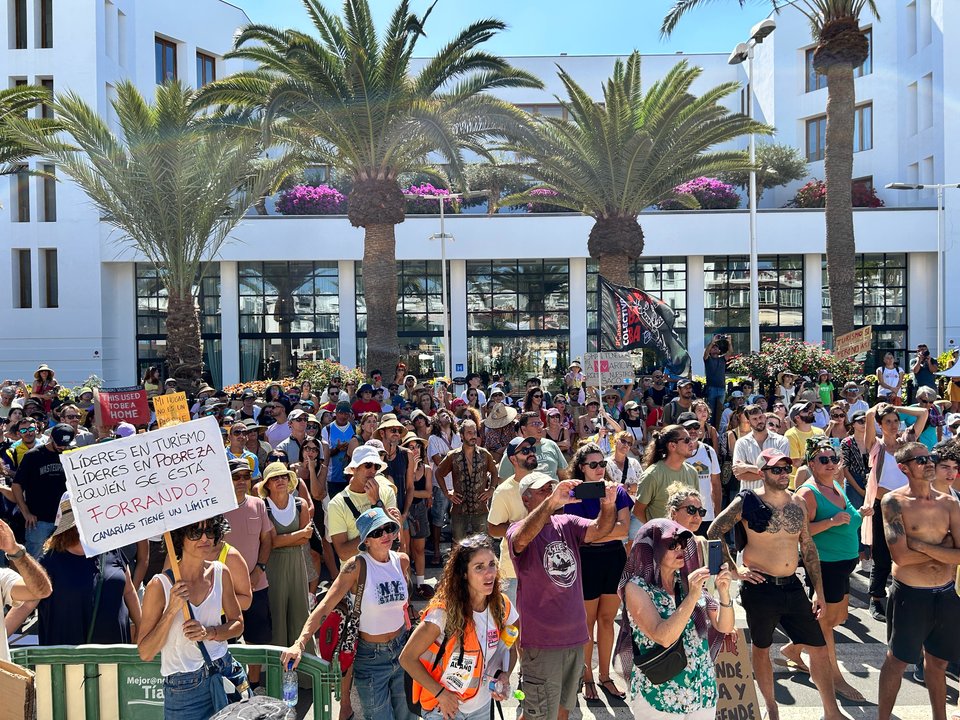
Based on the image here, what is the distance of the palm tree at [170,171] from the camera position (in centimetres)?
2069

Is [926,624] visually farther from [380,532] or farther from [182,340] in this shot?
[182,340]

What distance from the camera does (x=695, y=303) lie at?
3300 centimetres

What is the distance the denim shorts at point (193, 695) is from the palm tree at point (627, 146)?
17.9m

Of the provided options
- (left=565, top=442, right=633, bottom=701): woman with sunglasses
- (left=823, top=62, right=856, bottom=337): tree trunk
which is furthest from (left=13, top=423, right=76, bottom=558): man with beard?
(left=823, top=62, right=856, bottom=337): tree trunk

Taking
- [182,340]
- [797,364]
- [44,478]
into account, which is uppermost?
[182,340]

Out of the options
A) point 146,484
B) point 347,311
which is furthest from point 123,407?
point 347,311

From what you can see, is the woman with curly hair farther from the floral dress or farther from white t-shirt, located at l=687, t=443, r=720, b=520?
white t-shirt, located at l=687, t=443, r=720, b=520

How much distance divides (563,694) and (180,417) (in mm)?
2628

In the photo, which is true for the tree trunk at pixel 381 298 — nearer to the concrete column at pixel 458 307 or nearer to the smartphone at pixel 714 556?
the concrete column at pixel 458 307

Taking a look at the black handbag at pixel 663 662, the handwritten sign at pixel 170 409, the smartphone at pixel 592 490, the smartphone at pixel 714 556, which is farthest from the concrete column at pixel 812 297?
the handwritten sign at pixel 170 409

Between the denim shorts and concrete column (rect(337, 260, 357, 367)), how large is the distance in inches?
1132

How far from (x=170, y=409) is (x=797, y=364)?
51.0 ft

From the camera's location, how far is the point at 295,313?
109 ft

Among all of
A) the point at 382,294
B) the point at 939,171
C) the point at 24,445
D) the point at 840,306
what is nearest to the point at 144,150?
the point at 382,294
